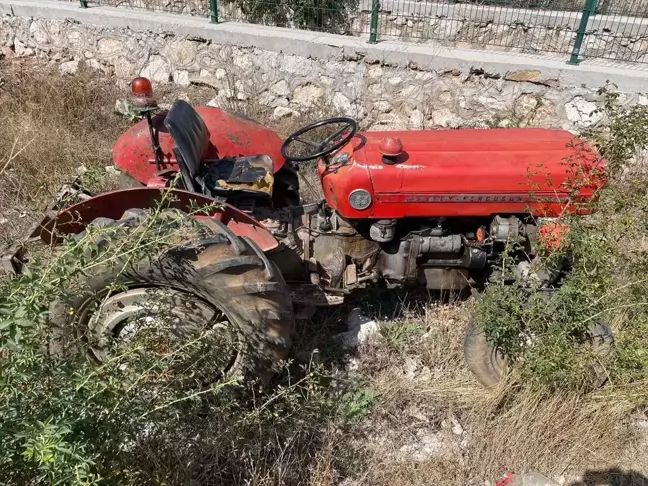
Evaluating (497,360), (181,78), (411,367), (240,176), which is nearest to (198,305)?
(240,176)

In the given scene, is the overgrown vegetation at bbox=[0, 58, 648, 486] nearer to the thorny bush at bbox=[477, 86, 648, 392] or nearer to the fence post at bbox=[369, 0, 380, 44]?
the thorny bush at bbox=[477, 86, 648, 392]

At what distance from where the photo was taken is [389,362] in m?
2.93

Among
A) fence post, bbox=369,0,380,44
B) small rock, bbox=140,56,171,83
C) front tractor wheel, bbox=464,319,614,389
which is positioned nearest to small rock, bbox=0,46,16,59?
small rock, bbox=140,56,171,83

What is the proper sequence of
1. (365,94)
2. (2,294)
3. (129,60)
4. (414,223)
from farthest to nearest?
(129,60)
(365,94)
(414,223)
(2,294)

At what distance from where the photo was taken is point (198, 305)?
2.34m

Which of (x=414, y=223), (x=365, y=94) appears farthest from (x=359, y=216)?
(x=365, y=94)

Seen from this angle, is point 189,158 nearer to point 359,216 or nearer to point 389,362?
point 359,216

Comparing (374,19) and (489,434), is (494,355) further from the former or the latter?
(374,19)

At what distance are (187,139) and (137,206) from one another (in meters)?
0.41

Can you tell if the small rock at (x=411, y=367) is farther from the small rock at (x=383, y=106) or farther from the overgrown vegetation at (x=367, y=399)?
the small rock at (x=383, y=106)

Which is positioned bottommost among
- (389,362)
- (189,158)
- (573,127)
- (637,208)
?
(389,362)

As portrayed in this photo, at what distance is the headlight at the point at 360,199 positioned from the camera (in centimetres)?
263

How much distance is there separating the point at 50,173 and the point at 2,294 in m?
3.26

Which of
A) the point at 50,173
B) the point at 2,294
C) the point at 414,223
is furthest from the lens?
the point at 50,173
